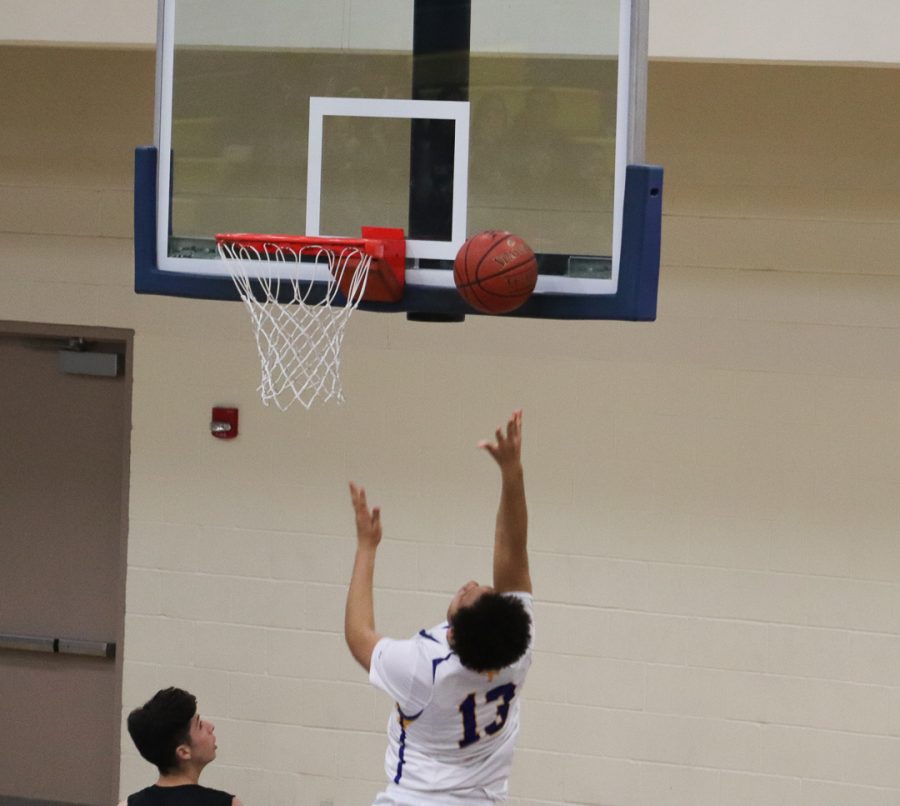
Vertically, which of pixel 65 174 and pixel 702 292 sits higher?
pixel 65 174

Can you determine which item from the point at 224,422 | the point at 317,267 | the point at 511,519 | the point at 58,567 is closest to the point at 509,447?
the point at 511,519

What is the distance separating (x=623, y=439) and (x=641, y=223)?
1.92 metres

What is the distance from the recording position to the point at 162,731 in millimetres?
3822

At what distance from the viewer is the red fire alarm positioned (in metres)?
5.96

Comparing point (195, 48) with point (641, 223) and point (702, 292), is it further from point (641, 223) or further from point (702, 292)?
point (702, 292)

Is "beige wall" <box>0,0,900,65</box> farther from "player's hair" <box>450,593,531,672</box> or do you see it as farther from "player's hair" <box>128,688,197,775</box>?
"player's hair" <box>128,688,197,775</box>

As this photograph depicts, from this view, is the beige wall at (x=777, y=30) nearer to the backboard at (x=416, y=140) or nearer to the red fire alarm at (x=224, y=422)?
the backboard at (x=416, y=140)

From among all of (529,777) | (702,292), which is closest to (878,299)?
(702,292)

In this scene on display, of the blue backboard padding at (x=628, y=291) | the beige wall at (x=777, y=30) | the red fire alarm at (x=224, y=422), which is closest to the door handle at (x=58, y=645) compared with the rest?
the red fire alarm at (x=224, y=422)

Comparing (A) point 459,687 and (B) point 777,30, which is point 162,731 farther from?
(B) point 777,30

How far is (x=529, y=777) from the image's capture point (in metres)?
5.82

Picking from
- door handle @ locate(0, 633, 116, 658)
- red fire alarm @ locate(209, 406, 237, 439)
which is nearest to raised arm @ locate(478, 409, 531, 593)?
red fire alarm @ locate(209, 406, 237, 439)

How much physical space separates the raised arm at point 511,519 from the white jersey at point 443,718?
0.49 ft

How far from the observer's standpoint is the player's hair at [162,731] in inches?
150
